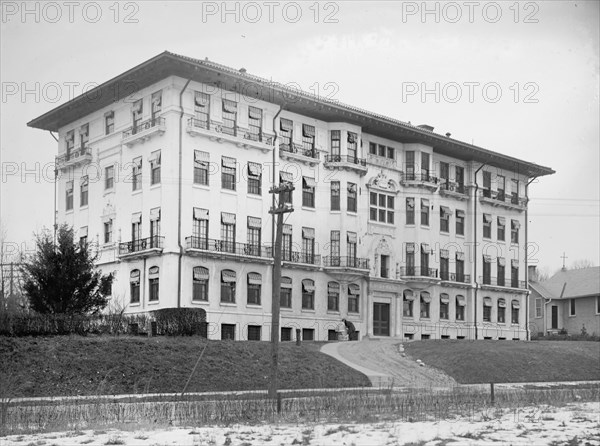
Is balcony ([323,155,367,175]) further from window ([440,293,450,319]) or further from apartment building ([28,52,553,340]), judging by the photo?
window ([440,293,450,319])

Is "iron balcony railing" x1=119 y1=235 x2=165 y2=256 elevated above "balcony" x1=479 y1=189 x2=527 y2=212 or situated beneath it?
situated beneath

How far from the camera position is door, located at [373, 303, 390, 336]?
202 ft

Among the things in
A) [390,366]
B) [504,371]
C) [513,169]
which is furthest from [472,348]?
[513,169]

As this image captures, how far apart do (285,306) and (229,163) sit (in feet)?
31.7

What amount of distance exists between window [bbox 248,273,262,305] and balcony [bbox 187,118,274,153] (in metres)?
7.78

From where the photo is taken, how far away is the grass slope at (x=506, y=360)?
146 ft

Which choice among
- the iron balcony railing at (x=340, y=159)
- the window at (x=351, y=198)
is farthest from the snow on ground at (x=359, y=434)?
the window at (x=351, y=198)

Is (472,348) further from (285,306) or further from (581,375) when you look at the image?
(285,306)

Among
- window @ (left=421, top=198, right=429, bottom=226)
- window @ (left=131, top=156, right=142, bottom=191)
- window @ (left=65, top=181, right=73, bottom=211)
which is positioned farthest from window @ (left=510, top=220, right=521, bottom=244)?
window @ (left=65, top=181, right=73, bottom=211)

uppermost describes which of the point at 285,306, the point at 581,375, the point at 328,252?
the point at 328,252

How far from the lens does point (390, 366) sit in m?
44.1

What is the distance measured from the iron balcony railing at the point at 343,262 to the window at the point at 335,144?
6.59 metres

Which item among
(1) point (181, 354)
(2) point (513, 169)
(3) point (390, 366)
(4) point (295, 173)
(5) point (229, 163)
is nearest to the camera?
(1) point (181, 354)

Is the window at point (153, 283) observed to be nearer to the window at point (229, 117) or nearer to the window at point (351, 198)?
the window at point (229, 117)
